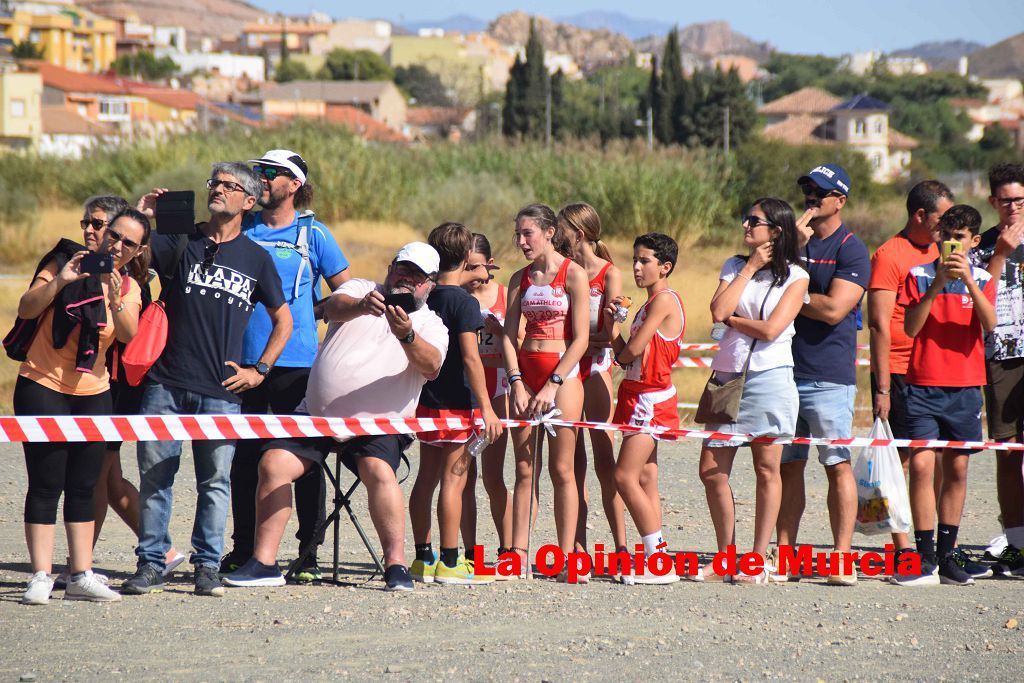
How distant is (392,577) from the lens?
673cm

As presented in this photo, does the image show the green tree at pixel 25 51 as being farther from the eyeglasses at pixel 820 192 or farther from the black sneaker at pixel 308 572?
the eyeglasses at pixel 820 192

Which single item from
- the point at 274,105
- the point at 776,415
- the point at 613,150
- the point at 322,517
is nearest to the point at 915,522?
the point at 776,415

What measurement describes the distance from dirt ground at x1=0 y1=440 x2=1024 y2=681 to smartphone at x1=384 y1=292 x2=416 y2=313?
1421 millimetres

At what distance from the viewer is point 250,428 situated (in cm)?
654

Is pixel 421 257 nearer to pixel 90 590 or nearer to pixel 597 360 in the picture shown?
pixel 597 360

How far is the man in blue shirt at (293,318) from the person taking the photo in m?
7.02

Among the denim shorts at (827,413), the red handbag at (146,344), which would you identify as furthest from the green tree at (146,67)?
the denim shorts at (827,413)

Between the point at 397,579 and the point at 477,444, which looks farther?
the point at 477,444

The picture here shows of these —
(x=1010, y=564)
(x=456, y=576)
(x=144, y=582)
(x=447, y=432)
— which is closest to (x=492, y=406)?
(x=447, y=432)

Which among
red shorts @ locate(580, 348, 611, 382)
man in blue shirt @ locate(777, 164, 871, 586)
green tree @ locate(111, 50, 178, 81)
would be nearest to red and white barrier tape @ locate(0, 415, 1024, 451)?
man in blue shirt @ locate(777, 164, 871, 586)

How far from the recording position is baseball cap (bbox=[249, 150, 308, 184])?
7016mm

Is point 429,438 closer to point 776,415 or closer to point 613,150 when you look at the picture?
point 776,415

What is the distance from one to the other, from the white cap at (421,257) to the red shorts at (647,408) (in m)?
1.29

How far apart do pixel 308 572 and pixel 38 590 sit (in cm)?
139
